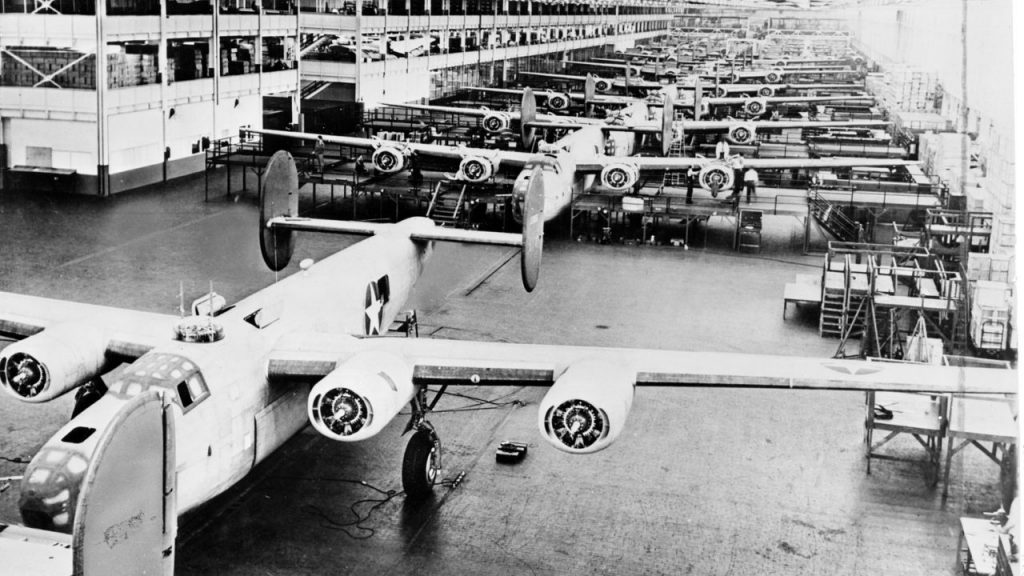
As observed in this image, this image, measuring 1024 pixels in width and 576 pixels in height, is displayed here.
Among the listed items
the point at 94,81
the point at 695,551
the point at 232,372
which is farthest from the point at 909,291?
the point at 94,81

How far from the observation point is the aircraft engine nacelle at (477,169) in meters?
44.9

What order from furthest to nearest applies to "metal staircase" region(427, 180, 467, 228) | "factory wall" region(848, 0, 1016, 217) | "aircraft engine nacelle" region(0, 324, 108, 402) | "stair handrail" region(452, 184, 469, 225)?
"metal staircase" region(427, 180, 467, 228)
"stair handrail" region(452, 184, 469, 225)
"aircraft engine nacelle" region(0, 324, 108, 402)
"factory wall" region(848, 0, 1016, 217)

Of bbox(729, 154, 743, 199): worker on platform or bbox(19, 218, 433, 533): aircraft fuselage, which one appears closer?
bbox(19, 218, 433, 533): aircraft fuselage

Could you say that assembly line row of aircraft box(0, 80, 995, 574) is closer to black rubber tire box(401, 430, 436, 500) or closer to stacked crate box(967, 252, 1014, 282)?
black rubber tire box(401, 430, 436, 500)

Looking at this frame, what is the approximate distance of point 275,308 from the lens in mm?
20672

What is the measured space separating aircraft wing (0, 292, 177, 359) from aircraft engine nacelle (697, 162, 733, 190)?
1180 inches

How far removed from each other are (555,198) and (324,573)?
27.2 m

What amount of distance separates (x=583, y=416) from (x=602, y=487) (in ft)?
18.0

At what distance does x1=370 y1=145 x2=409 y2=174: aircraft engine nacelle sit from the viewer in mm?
46844

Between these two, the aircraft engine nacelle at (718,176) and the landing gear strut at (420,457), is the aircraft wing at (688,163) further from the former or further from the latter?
the landing gear strut at (420,457)

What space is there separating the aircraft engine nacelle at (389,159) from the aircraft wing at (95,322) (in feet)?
86.9

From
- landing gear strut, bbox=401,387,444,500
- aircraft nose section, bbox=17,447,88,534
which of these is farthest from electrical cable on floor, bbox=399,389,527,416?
aircraft nose section, bbox=17,447,88,534

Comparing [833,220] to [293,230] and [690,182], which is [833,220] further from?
[293,230]

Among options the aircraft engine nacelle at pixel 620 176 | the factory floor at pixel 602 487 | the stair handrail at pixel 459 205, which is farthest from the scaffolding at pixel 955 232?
the stair handrail at pixel 459 205
